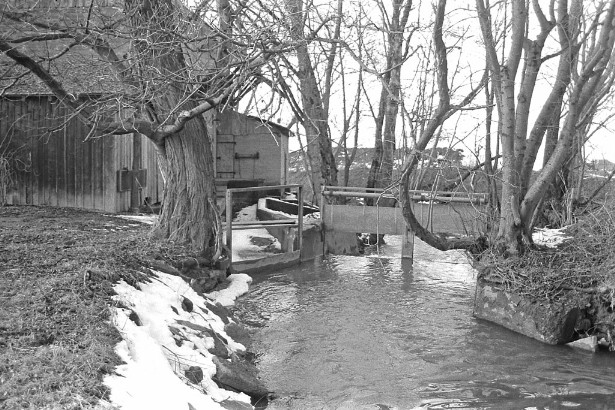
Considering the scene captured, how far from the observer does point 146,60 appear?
1031cm

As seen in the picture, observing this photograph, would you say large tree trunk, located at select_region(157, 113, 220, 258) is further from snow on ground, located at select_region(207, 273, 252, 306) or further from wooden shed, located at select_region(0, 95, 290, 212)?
wooden shed, located at select_region(0, 95, 290, 212)

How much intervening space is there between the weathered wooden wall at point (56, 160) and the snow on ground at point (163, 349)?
23.5ft

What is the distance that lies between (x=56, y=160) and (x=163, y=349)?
10290mm

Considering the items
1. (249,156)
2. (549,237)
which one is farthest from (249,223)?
(249,156)

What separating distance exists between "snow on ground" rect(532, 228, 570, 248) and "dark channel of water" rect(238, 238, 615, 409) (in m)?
1.52

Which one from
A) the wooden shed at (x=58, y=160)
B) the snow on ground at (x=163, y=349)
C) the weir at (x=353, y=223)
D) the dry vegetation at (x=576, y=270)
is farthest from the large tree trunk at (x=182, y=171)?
the wooden shed at (x=58, y=160)

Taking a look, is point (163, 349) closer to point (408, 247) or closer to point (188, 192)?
point (188, 192)

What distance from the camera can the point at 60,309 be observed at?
6133 millimetres

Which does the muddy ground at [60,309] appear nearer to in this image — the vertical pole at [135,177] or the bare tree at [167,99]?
the bare tree at [167,99]

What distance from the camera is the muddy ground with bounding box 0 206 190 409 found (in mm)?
4621

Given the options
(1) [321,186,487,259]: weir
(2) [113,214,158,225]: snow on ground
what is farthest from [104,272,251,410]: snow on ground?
(1) [321,186,487,259]: weir

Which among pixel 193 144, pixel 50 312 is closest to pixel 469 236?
pixel 193 144

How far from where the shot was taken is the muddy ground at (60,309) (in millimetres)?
4621

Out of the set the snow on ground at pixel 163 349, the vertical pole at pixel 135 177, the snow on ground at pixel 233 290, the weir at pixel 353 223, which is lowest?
the snow on ground at pixel 233 290
